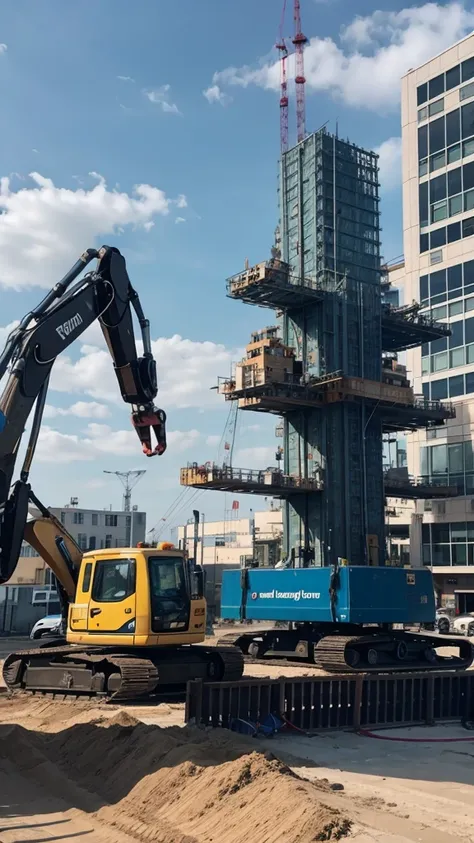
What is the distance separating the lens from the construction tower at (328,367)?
2330 inches

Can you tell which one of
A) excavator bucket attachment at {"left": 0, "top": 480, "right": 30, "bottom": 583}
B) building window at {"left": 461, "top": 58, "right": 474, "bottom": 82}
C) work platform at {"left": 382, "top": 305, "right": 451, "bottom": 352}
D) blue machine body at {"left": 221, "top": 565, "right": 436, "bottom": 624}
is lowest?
blue machine body at {"left": 221, "top": 565, "right": 436, "bottom": 624}

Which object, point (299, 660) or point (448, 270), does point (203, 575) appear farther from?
point (448, 270)

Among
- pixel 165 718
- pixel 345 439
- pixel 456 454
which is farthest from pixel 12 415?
pixel 456 454

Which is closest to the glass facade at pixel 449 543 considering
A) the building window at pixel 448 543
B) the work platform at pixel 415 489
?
the building window at pixel 448 543

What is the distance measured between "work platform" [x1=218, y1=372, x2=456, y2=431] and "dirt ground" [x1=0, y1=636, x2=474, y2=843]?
142 ft

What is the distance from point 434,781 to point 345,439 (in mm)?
48541

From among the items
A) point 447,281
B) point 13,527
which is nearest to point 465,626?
point 447,281

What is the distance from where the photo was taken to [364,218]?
66.5 metres

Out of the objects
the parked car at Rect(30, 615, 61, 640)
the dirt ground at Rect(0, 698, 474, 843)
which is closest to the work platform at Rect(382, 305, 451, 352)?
the parked car at Rect(30, 615, 61, 640)

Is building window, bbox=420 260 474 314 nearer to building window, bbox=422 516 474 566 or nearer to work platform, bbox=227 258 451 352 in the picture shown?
work platform, bbox=227 258 451 352

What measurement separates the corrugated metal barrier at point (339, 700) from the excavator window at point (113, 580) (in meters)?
3.25

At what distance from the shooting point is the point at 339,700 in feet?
55.0

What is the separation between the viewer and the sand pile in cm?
941

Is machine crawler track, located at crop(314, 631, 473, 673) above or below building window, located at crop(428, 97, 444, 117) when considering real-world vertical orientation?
below
